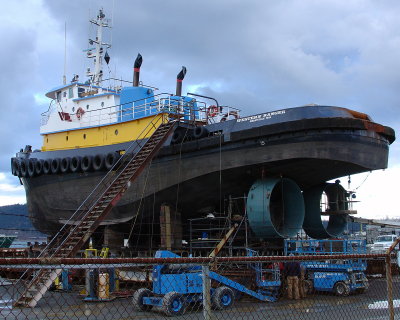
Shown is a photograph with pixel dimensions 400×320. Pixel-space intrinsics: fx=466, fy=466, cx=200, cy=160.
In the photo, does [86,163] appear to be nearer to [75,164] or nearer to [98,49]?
[75,164]

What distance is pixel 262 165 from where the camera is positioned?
12.9 m

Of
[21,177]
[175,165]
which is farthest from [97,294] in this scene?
[21,177]

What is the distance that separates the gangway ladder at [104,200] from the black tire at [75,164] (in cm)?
118

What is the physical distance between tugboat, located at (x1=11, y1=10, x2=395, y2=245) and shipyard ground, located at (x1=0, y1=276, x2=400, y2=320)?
3008 millimetres

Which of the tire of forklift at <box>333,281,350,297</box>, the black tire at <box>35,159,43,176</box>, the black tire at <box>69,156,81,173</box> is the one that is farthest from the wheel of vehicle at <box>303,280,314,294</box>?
the black tire at <box>35,159,43,176</box>

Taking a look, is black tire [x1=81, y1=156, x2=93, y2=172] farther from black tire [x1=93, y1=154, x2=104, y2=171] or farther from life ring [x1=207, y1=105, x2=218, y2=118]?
life ring [x1=207, y1=105, x2=218, y2=118]

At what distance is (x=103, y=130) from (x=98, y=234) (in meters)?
4.11

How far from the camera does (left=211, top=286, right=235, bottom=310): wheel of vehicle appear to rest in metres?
8.93

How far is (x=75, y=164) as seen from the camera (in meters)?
16.5

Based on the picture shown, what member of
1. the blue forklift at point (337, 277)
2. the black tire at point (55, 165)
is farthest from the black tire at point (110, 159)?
the blue forklift at point (337, 277)

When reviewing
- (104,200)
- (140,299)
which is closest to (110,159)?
(104,200)

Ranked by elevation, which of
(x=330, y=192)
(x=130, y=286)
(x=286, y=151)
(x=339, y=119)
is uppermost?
(x=339, y=119)

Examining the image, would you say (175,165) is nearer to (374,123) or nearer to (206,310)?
(374,123)

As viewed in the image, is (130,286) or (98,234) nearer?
(130,286)
